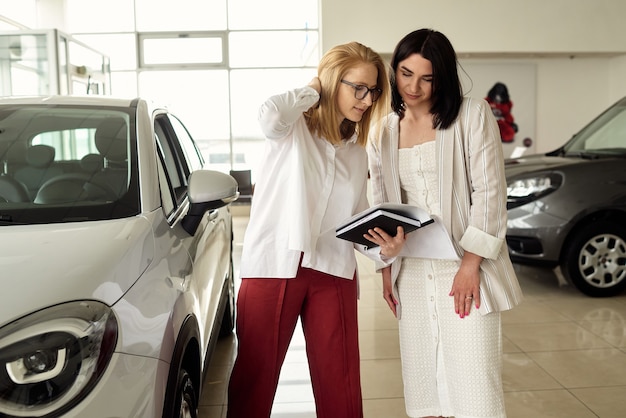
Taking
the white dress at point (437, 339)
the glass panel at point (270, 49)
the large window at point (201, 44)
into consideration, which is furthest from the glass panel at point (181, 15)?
the white dress at point (437, 339)

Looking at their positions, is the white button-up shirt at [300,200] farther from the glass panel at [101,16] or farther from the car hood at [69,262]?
the glass panel at [101,16]

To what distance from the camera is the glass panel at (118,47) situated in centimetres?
1043

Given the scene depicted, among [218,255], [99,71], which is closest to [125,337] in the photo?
[218,255]

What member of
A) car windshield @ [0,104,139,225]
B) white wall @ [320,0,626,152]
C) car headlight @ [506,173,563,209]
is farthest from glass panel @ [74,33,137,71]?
car windshield @ [0,104,139,225]

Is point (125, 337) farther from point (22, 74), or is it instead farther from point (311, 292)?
point (22, 74)

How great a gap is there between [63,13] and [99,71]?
2894 millimetres

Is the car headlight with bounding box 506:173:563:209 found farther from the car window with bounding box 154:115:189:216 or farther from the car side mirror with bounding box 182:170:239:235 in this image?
the car side mirror with bounding box 182:170:239:235

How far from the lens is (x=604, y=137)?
507 centimetres

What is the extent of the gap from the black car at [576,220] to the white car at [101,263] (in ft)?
9.05

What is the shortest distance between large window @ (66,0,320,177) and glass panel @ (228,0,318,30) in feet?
0.05

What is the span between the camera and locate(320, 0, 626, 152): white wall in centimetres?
934

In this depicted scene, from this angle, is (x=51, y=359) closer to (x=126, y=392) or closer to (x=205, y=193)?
(x=126, y=392)

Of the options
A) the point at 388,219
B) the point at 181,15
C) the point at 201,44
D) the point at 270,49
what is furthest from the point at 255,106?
the point at 388,219

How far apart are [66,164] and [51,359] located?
3.27 ft
